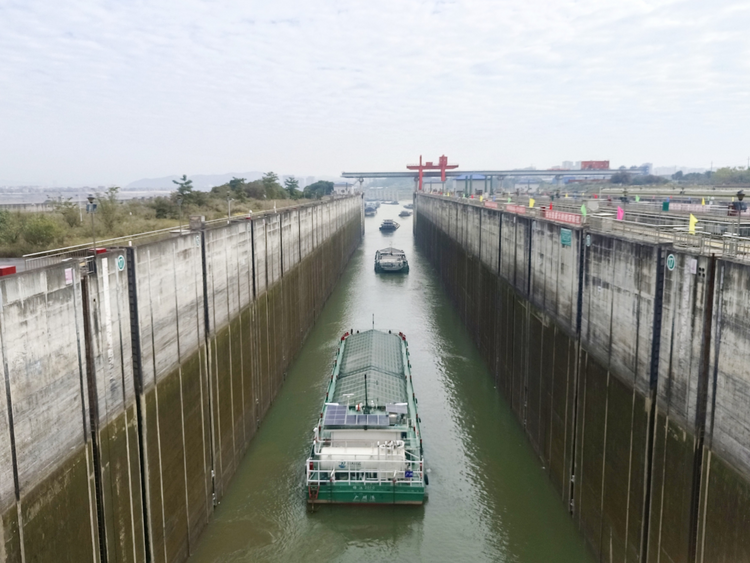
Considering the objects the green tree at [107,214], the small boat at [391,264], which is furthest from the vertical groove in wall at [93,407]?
the small boat at [391,264]

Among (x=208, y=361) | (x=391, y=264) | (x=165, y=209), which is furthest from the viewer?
(x=391, y=264)

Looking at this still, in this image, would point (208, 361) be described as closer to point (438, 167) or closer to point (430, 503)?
point (430, 503)

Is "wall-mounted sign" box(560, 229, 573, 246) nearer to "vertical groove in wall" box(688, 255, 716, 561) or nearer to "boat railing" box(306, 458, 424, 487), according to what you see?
"vertical groove in wall" box(688, 255, 716, 561)

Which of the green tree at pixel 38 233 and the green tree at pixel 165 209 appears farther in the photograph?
the green tree at pixel 165 209

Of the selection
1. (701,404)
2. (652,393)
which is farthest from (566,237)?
(701,404)

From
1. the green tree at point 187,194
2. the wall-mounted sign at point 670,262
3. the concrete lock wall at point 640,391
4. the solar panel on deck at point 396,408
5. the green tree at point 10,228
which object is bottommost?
the solar panel on deck at point 396,408

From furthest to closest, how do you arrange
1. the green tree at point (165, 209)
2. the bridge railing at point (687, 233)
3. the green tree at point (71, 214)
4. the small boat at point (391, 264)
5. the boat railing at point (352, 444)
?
the small boat at point (391, 264), the green tree at point (165, 209), the green tree at point (71, 214), the boat railing at point (352, 444), the bridge railing at point (687, 233)

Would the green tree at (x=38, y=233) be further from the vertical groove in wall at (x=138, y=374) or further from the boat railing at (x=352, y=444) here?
the boat railing at (x=352, y=444)
